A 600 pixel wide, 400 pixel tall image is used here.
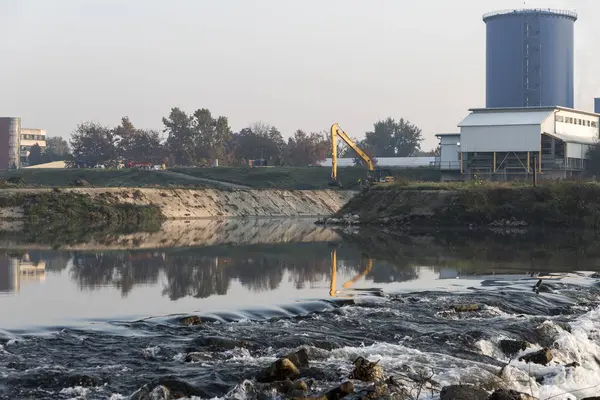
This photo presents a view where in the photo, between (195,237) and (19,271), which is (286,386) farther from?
(195,237)

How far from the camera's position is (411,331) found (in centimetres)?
1878

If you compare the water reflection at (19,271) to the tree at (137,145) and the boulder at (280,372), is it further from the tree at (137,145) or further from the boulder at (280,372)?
the tree at (137,145)

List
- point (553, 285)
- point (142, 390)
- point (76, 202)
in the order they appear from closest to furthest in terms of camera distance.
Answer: point (142, 390) → point (553, 285) → point (76, 202)

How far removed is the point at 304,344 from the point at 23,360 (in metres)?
5.10

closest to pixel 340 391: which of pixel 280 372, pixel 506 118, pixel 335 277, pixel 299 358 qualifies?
pixel 280 372

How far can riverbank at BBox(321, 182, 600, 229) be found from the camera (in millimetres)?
58656

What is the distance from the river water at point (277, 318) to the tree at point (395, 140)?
484 ft

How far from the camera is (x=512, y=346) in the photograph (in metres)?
17.8

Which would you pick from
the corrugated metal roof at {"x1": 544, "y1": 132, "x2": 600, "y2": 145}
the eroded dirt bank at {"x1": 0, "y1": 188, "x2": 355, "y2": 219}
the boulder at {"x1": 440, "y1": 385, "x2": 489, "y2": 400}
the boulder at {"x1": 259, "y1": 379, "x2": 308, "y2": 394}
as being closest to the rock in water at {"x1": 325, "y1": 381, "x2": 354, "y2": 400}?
the boulder at {"x1": 259, "y1": 379, "x2": 308, "y2": 394}

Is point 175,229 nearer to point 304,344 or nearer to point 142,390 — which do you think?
point 304,344

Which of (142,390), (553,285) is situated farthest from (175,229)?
(142,390)

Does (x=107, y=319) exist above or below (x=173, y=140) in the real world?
below

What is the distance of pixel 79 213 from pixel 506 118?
156ft

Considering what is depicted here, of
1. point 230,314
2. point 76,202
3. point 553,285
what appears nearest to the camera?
point 230,314
